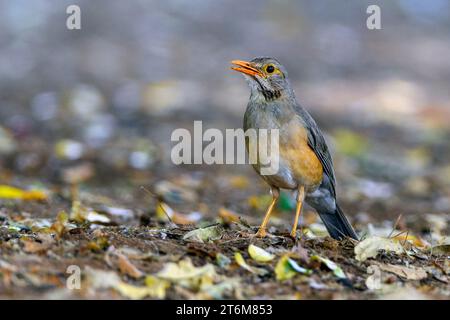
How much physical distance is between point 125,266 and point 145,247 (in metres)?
0.51

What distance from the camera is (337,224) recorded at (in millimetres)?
7273

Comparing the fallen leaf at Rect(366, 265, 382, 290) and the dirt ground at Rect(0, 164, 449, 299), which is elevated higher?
the dirt ground at Rect(0, 164, 449, 299)

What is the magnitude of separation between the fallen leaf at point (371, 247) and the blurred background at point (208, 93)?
10.1ft

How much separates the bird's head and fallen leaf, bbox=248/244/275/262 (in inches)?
69.7

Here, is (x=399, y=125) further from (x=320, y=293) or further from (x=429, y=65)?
(x=320, y=293)

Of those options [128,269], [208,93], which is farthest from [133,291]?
[208,93]

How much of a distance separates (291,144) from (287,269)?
1.55 m

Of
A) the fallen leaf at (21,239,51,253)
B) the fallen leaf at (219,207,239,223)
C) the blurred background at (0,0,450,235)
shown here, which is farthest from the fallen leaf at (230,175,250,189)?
the fallen leaf at (21,239,51,253)

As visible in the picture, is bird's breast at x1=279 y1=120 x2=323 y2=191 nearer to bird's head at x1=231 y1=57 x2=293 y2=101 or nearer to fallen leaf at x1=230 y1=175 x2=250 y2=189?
bird's head at x1=231 y1=57 x2=293 y2=101

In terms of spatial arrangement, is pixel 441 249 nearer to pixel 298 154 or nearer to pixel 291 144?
pixel 298 154

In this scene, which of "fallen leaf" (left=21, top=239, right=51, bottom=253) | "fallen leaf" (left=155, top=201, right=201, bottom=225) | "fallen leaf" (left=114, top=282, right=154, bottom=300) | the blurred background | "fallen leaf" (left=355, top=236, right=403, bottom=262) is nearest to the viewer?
"fallen leaf" (left=114, top=282, right=154, bottom=300)

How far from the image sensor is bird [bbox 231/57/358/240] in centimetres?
663

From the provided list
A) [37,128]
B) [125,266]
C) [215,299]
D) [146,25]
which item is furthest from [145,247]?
[146,25]
